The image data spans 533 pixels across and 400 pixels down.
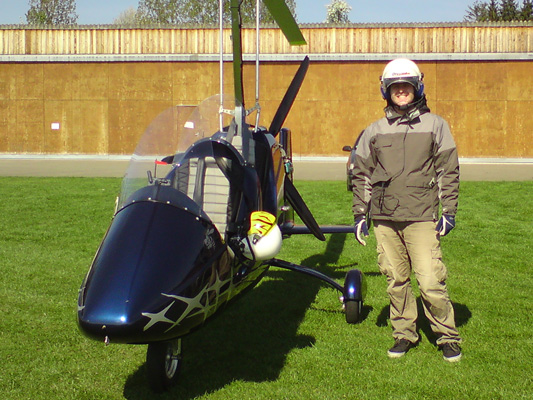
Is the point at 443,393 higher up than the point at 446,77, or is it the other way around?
the point at 446,77

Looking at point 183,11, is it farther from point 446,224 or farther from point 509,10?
point 446,224

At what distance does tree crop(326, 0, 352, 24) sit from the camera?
52594 mm

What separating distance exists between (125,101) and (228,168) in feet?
70.5

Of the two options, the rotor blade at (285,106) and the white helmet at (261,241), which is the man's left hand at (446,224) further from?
the rotor blade at (285,106)

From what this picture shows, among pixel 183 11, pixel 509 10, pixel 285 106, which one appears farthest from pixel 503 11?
pixel 285 106

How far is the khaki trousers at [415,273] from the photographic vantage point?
4734mm

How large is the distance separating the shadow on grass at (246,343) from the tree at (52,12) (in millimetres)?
55566

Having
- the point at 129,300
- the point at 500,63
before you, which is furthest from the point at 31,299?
the point at 500,63

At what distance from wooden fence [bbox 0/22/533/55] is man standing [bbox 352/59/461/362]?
19.7 metres

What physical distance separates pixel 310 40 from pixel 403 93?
20.2 meters

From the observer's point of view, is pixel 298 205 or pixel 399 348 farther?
pixel 298 205

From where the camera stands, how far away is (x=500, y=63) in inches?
941

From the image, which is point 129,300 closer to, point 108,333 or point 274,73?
point 108,333

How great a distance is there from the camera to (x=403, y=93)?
477 cm
